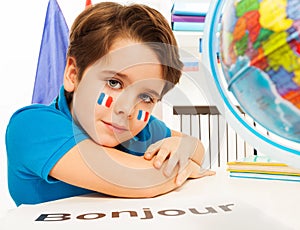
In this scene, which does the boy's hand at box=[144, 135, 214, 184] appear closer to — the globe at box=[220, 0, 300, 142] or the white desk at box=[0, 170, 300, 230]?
the white desk at box=[0, 170, 300, 230]

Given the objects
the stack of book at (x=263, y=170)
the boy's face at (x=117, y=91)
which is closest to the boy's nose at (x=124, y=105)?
the boy's face at (x=117, y=91)

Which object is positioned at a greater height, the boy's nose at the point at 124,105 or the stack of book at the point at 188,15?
the stack of book at the point at 188,15

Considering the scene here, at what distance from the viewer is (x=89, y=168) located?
0.61 meters

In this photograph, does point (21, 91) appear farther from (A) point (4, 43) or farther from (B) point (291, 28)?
(B) point (291, 28)

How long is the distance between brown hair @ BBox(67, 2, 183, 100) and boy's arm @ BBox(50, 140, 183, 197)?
0.80 ft

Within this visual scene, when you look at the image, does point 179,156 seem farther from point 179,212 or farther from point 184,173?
point 179,212

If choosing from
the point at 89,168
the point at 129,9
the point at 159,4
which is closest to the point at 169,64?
the point at 129,9

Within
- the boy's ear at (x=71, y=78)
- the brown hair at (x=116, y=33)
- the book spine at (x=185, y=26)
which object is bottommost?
the boy's ear at (x=71, y=78)

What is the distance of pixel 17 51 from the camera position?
1.74 m

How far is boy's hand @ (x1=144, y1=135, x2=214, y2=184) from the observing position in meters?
0.71

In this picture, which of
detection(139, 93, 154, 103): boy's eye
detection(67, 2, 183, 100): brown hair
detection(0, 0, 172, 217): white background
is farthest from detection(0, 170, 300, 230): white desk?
detection(0, 0, 172, 217): white background

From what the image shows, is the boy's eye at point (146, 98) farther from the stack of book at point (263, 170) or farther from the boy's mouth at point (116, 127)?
the stack of book at point (263, 170)

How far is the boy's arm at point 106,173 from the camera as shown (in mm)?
607

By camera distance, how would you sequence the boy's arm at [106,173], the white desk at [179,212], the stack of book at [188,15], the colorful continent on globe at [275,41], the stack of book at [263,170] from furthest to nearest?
the stack of book at [188,15]
the stack of book at [263,170]
the boy's arm at [106,173]
the white desk at [179,212]
the colorful continent on globe at [275,41]
